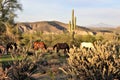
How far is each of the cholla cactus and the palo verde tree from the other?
40643 millimetres

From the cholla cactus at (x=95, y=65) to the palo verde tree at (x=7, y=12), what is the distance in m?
40.6

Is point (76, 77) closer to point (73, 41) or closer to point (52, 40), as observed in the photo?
point (73, 41)

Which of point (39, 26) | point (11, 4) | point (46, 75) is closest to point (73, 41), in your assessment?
point (11, 4)

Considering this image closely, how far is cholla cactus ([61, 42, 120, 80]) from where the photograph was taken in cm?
990

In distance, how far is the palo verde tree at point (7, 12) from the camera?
50.5 meters

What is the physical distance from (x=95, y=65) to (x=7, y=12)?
4269 centimetres

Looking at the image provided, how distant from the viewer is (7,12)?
2034 inches

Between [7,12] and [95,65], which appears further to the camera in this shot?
[7,12]

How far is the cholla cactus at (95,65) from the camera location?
9.90 meters

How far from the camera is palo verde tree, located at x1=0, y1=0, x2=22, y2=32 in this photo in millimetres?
50547

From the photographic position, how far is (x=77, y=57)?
10.3 meters

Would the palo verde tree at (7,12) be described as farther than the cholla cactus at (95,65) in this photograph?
Yes

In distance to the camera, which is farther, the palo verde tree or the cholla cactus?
the palo verde tree

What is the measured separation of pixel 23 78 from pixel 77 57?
207 centimetres
